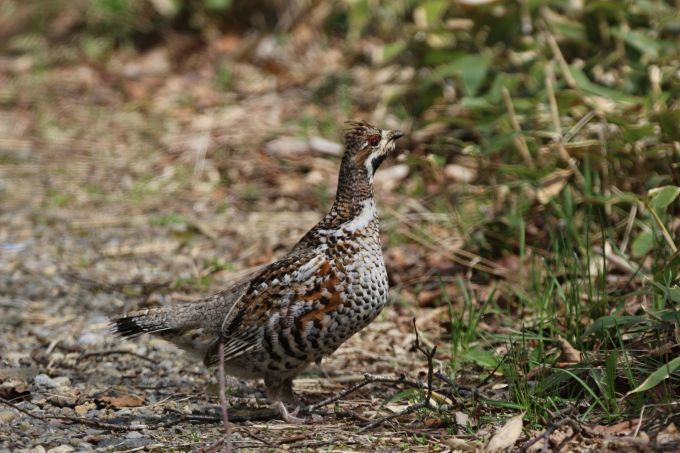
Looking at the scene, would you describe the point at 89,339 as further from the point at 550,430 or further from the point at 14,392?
the point at 550,430

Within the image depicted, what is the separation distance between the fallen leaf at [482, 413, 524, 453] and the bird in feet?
3.11

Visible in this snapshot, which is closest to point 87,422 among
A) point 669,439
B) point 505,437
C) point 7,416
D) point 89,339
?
point 7,416

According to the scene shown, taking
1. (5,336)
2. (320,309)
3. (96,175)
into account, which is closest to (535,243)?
(320,309)

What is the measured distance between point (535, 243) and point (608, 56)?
170 centimetres

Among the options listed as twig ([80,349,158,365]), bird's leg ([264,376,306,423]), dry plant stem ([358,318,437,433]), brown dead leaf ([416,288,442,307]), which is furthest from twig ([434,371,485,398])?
twig ([80,349,158,365])

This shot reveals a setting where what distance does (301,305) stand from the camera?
15.5 ft

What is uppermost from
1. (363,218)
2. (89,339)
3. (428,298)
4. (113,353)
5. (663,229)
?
(363,218)

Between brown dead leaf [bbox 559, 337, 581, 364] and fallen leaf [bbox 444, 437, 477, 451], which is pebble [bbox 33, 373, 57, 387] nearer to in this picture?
fallen leaf [bbox 444, 437, 477, 451]

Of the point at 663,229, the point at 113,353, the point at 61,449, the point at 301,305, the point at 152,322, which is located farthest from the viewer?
the point at 113,353

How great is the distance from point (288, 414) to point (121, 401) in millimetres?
Result: 816

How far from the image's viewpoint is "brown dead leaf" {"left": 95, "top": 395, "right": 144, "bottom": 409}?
16.0 feet

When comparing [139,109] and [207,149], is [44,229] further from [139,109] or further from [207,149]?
[139,109]

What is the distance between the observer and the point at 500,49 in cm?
803

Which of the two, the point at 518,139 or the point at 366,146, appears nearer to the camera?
the point at 366,146
